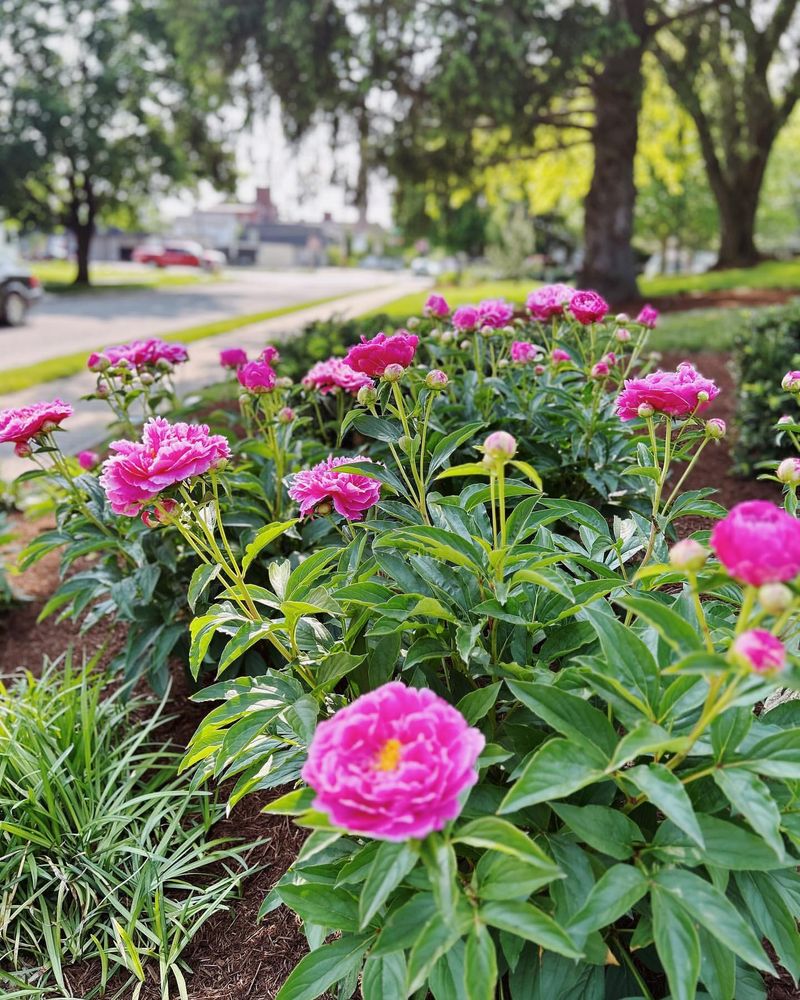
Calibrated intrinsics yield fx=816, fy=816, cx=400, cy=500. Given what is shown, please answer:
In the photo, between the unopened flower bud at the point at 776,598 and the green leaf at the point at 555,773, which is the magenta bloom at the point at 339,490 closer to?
the green leaf at the point at 555,773

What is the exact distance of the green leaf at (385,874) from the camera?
1.04m

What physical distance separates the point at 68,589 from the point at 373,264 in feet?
221

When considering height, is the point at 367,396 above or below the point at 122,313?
above

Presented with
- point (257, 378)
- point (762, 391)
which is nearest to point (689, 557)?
point (257, 378)

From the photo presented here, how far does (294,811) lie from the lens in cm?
112

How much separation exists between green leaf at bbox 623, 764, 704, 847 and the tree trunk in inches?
407

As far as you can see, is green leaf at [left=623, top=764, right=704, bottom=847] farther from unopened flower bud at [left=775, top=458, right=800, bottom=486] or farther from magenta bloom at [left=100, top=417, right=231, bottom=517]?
magenta bloom at [left=100, top=417, right=231, bottom=517]

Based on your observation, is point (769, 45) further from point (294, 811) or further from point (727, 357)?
point (294, 811)

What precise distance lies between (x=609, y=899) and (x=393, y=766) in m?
0.40

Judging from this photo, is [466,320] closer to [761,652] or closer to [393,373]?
[393,373]

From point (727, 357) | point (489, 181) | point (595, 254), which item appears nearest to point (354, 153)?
point (489, 181)

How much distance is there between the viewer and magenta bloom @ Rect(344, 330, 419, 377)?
173 cm

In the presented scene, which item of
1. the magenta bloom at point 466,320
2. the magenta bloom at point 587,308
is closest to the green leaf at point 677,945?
the magenta bloom at point 587,308

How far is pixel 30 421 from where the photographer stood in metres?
1.97
